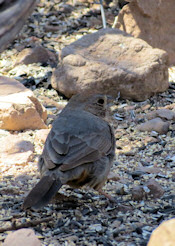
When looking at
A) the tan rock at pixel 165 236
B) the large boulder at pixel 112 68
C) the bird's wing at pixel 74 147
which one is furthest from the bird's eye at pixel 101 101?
the tan rock at pixel 165 236

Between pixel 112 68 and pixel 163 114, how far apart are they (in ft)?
3.26

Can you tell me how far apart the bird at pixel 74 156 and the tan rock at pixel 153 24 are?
3.67 m

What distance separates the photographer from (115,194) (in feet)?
13.7

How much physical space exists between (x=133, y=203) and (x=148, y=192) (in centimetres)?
20

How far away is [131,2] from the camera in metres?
7.50

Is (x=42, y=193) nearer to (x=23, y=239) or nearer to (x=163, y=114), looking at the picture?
(x=23, y=239)

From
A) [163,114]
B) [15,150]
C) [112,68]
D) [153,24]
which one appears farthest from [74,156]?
[153,24]

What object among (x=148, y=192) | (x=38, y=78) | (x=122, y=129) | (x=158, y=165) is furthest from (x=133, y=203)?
(x=38, y=78)

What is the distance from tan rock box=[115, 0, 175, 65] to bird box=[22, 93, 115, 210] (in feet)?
12.1

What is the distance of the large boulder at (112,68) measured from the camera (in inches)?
247

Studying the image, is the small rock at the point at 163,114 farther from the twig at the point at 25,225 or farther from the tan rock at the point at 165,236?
the tan rock at the point at 165,236

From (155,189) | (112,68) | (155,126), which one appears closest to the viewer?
(155,189)

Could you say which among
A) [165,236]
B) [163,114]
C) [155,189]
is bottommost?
[163,114]

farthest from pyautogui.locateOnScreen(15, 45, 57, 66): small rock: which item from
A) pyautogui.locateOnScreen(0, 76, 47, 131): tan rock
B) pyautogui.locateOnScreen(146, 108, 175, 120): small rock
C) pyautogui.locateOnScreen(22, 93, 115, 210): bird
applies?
pyautogui.locateOnScreen(22, 93, 115, 210): bird
